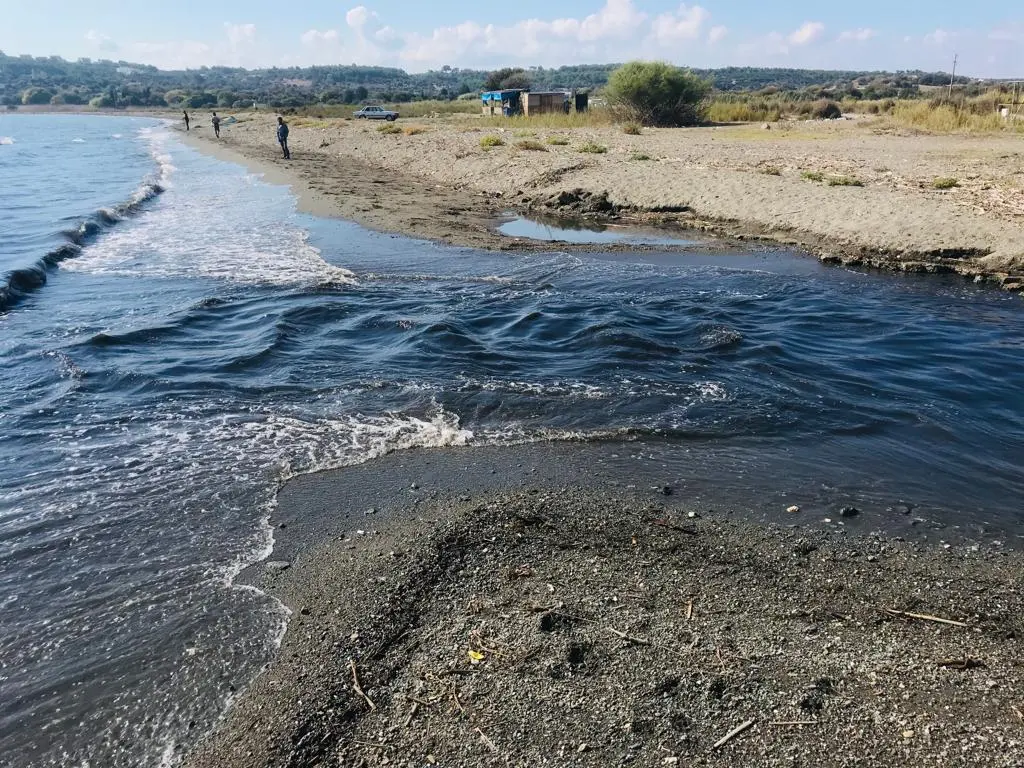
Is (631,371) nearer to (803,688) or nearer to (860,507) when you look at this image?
(860,507)

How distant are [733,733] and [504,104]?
→ 2268 inches

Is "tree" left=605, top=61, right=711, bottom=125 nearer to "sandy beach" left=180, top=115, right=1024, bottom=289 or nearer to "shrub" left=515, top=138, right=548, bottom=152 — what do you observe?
"sandy beach" left=180, top=115, right=1024, bottom=289

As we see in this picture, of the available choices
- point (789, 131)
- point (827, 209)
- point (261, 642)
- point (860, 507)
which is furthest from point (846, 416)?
point (789, 131)

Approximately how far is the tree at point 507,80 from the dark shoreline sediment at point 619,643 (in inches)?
4080

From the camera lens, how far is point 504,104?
56.3 m

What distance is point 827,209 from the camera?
56.0 ft

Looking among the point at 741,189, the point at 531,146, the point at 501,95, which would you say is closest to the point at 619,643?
the point at 741,189

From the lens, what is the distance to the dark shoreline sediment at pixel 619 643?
3668 mm

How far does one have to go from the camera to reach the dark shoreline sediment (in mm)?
3668

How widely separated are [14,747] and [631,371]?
6.85m

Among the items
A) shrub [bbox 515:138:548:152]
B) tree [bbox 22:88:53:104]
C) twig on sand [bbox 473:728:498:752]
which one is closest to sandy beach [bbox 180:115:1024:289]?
shrub [bbox 515:138:548:152]

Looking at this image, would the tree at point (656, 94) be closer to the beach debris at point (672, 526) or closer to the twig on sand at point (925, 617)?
the beach debris at point (672, 526)

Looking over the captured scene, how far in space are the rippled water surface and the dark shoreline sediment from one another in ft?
1.80

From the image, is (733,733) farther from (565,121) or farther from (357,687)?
(565,121)
